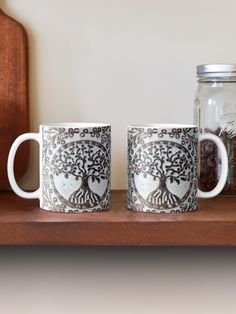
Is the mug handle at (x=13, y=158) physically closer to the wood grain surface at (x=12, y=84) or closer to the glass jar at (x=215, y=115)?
the wood grain surface at (x=12, y=84)

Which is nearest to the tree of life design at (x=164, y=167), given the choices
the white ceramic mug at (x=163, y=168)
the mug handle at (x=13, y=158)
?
the white ceramic mug at (x=163, y=168)

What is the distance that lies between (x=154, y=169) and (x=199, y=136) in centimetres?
7

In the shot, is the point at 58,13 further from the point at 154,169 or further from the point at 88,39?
the point at 154,169

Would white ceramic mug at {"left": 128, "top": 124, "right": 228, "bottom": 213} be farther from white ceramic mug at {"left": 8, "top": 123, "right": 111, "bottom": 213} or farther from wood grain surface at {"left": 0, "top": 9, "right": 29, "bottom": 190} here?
wood grain surface at {"left": 0, "top": 9, "right": 29, "bottom": 190}

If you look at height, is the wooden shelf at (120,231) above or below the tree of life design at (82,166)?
below

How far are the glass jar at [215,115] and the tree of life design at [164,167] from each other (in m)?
0.09

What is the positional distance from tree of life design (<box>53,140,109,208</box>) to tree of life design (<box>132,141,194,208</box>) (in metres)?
0.05

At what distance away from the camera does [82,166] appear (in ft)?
2.39

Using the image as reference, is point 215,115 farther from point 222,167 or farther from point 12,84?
point 12,84

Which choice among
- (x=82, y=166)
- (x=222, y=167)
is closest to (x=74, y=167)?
(x=82, y=166)

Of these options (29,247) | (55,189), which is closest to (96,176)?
(55,189)

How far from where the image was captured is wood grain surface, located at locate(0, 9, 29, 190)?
0.85 meters

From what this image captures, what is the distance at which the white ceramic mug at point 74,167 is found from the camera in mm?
729

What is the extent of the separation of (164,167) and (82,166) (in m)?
0.08
